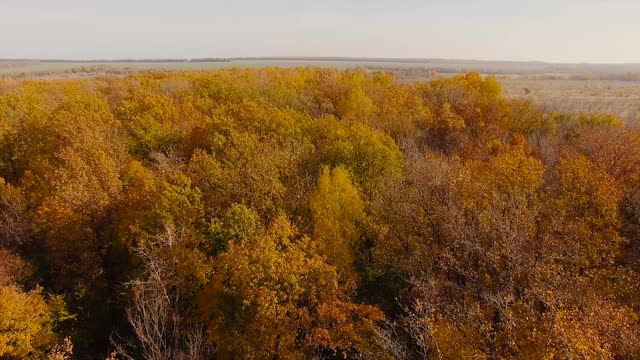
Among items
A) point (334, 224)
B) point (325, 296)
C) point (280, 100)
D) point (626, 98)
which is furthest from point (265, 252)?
point (626, 98)

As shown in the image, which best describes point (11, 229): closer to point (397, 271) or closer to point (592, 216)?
point (397, 271)

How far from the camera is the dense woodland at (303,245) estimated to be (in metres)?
24.1

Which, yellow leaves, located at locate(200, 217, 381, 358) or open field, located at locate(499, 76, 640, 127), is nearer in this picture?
yellow leaves, located at locate(200, 217, 381, 358)

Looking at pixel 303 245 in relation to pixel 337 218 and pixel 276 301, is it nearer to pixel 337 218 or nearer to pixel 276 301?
pixel 276 301

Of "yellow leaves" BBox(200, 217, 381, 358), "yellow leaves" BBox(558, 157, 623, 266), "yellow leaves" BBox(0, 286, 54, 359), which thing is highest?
"yellow leaves" BBox(558, 157, 623, 266)

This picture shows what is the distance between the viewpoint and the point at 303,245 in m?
28.0

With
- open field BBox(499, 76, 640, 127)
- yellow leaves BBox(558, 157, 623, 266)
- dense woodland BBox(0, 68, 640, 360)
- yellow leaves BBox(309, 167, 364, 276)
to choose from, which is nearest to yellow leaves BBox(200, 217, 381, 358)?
dense woodland BBox(0, 68, 640, 360)

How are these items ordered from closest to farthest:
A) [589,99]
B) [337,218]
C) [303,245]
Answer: [303,245], [337,218], [589,99]

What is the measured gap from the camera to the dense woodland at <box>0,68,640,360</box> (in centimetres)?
2411

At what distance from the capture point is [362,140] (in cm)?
4225

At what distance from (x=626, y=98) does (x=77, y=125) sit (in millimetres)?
157866

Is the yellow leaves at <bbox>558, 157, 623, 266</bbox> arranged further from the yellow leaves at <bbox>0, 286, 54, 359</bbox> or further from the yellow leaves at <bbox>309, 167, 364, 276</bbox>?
the yellow leaves at <bbox>0, 286, 54, 359</bbox>

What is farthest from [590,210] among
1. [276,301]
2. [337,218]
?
[276,301]

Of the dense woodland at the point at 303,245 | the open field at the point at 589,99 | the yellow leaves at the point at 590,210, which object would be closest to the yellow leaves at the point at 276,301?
the dense woodland at the point at 303,245
